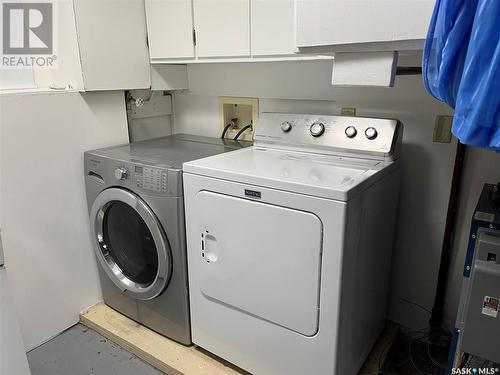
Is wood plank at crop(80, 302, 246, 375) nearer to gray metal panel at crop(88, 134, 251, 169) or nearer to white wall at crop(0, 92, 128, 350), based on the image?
white wall at crop(0, 92, 128, 350)

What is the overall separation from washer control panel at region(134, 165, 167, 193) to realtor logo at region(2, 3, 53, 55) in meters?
0.86

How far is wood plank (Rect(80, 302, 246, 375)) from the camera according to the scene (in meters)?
1.63

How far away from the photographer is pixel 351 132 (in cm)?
153

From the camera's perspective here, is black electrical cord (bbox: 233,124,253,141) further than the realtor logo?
Yes

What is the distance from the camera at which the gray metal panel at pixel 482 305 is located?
1.02 meters

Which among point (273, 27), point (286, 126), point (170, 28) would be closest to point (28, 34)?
point (170, 28)

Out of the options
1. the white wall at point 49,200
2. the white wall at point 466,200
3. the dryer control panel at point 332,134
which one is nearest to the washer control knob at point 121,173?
the white wall at point 49,200

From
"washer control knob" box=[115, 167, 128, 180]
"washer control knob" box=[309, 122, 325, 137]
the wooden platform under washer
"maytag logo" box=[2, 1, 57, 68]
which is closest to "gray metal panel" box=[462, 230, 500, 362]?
the wooden platform under washer

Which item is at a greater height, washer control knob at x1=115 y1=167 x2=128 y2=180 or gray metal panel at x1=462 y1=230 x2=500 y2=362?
washer control knob at x1=115 y1=167 x2=128 y2=180

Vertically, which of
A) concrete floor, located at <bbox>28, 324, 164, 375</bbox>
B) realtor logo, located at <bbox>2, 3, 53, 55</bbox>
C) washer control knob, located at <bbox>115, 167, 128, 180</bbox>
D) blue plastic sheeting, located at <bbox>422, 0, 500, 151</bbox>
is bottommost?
concrete floor, located at <bbox>28, 324, 164, 375</bbox>

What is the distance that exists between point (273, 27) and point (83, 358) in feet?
5.95

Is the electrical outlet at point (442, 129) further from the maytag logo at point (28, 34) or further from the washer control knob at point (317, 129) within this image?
the maytag logo at point (28, 34)

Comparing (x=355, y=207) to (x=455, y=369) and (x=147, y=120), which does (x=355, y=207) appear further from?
(x=147, y=120)

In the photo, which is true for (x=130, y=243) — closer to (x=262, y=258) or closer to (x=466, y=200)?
(x=262, y=258)
